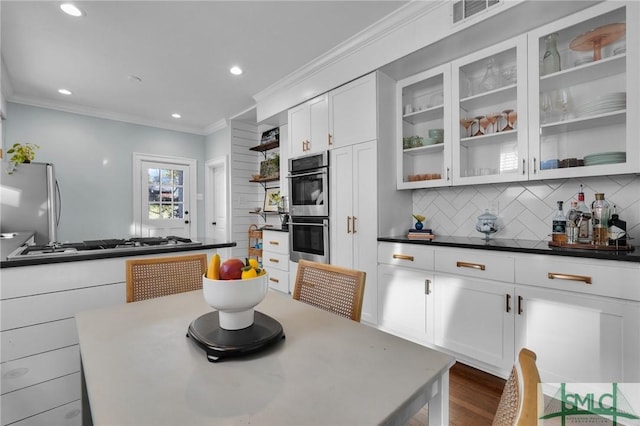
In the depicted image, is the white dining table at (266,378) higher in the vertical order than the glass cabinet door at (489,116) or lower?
lower

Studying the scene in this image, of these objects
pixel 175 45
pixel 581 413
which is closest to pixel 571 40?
pixel 581 413

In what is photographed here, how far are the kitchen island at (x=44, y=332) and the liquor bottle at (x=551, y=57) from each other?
2.95 meters

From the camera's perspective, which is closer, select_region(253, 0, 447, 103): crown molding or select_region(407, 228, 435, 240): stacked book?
select_region(253, 0, 447, 103): crown molding

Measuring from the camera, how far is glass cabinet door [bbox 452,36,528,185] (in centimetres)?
213

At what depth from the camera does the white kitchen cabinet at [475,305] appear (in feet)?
6.32

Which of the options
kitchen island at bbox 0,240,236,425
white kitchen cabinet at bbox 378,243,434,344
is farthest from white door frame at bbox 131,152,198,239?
white kitchen cabinet at bbox 378,243,434,344

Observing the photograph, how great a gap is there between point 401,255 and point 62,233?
15.1ft

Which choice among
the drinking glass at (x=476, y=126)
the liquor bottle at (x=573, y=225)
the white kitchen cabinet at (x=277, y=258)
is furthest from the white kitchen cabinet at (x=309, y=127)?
the liquor bottle at (x=573, y=225)

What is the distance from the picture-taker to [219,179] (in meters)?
5.52

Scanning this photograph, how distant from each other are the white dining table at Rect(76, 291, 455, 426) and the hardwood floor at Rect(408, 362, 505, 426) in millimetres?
1108

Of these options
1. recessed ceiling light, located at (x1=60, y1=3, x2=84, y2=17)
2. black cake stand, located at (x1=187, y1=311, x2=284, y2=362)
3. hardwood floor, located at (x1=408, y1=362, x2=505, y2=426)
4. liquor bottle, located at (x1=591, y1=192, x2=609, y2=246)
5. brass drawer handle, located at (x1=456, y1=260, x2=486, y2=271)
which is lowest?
hardwood floor, located at (x1=408, y1=362, x2=505, y2=426)

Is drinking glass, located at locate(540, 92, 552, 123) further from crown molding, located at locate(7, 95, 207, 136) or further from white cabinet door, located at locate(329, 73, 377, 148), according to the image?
crown molding, located at locate(7, 95, 207, 136)

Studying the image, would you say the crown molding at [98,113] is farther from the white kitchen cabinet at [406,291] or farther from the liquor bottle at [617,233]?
the liquor bottle at [617,233]

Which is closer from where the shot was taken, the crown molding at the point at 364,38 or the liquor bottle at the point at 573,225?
the liquor bottle at the point at 573,225
